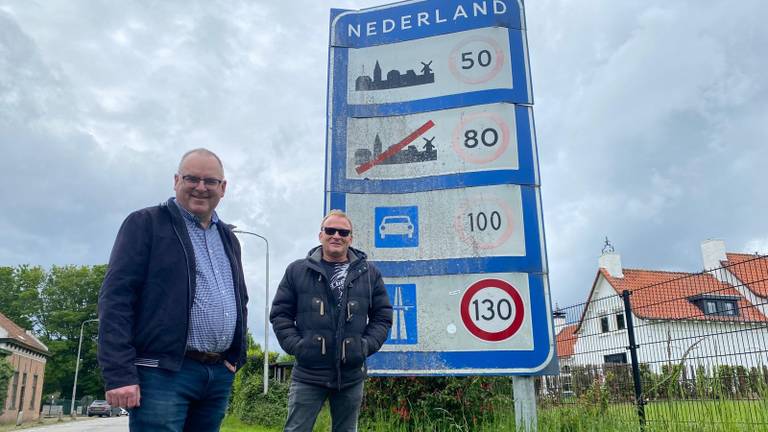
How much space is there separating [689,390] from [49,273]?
59.4 metres

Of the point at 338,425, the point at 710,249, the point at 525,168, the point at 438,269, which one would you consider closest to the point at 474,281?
the point at 438,269

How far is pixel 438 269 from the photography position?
456cm

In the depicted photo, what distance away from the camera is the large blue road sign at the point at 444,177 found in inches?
173

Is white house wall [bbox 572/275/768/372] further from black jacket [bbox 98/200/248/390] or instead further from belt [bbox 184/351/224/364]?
black jacket [bbox 98/200/248/390]

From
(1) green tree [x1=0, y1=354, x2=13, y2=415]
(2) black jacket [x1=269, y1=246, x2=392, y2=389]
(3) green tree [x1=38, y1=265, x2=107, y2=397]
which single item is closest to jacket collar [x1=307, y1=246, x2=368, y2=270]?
(2) black jacket [x1=269, y1=246, x2=392, y2=389]

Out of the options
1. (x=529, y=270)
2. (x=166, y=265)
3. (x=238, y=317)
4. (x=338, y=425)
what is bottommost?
(x=338, y=425)

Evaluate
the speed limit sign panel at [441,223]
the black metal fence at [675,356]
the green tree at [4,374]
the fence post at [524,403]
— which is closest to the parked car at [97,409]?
the green tree at [4,374]

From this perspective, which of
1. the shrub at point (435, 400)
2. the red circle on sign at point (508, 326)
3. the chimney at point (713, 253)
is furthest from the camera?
the chimney at point (713, 253)

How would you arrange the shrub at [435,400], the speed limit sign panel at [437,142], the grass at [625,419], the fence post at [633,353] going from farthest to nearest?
1. the shrub at [435,400]
2. the fence post at [633,353]
3. the speed limit sign panel at [437,142]
4. the grass at [625,419]

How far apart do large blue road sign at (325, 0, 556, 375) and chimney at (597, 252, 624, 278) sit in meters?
26.0

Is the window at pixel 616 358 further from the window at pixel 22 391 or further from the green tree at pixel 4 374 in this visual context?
the window at pixel 22 391

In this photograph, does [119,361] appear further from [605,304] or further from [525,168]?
[605,304]

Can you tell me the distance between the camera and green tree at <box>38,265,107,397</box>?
4950 cm

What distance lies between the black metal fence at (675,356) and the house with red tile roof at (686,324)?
→ 10mm
